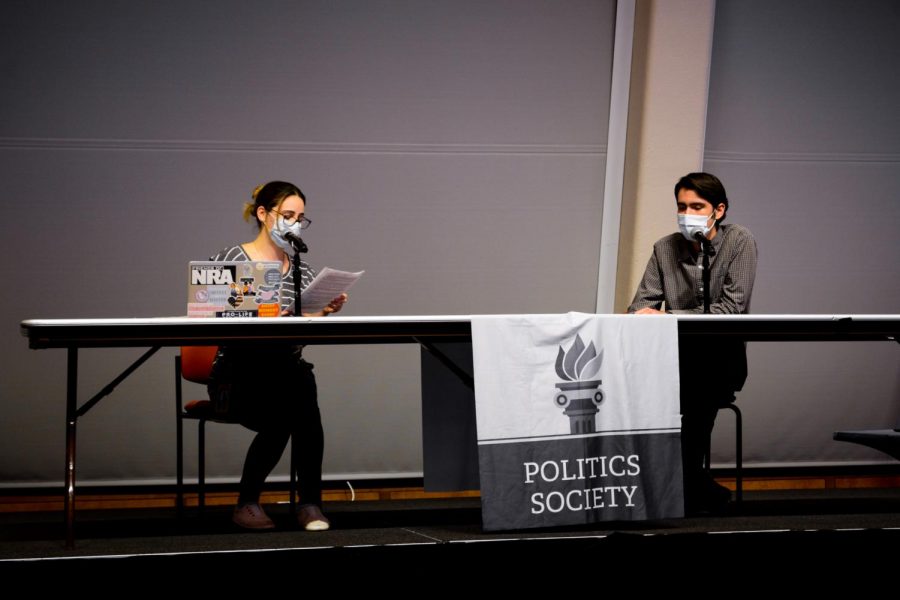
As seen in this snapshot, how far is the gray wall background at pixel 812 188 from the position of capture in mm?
4457

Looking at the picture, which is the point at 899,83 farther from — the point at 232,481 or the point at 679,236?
the point at 232,481

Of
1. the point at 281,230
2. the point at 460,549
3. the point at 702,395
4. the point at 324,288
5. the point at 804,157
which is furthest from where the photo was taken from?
the point at 804,157

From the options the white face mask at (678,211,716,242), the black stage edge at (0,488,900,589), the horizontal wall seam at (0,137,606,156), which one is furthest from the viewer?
the horizontal wall seam at (0,137,606,156)

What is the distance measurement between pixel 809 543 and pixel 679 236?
1419 mm

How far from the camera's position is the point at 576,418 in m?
2.69

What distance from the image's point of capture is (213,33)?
4.15 meters

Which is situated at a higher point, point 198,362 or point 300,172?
point 300,172

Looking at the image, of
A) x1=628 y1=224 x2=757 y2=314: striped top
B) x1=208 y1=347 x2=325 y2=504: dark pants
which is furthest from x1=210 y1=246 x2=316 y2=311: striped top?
x1=628 y1=224 x2=757 y2=314: striped top

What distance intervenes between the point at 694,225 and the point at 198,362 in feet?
5.72

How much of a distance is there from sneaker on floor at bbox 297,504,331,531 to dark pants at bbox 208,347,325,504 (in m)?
0.02

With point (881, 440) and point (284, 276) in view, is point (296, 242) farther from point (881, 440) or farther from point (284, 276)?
point (881, 440)

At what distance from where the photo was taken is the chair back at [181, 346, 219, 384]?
3141 mm

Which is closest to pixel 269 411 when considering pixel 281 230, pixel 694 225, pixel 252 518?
pixel 252 518

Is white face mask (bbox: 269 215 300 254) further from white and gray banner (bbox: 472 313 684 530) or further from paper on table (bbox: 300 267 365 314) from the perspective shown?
white and gray banner (bbox: 472 313 684 530)
